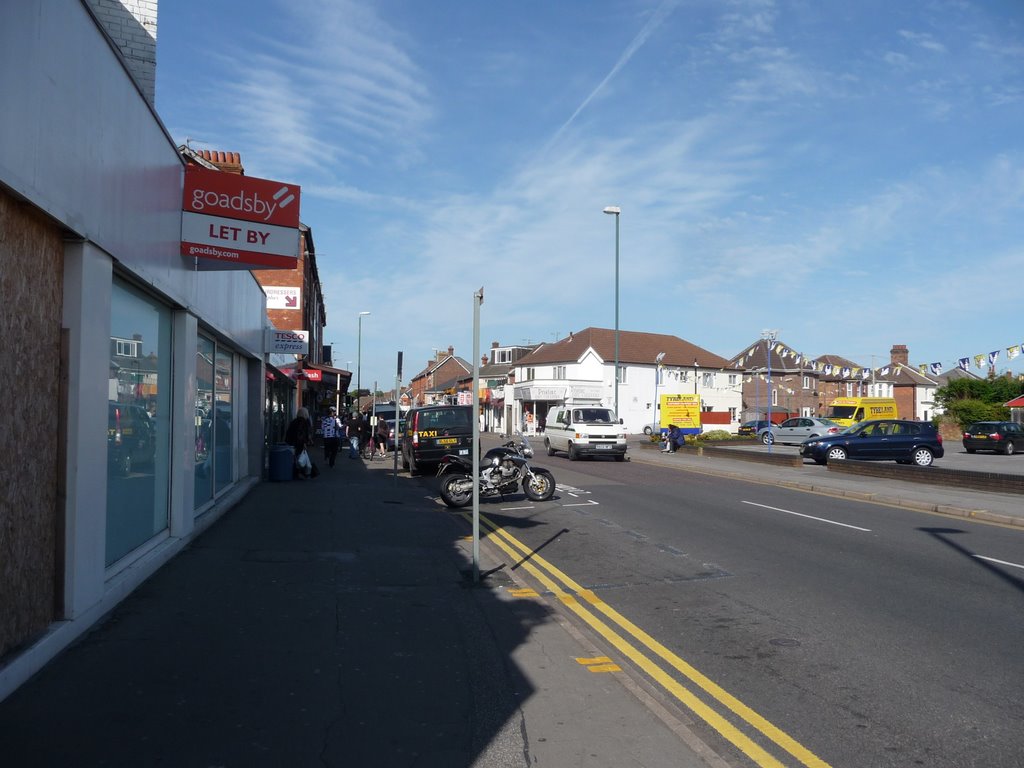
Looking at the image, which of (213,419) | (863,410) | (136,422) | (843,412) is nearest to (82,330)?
(136,422)

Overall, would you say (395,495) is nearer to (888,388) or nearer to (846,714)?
(846,714)

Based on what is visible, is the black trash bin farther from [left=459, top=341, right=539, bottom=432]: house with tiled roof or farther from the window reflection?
[left=459, top=341, right=539, bottom=432]: house with tiled roof

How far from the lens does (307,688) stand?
5.06 m

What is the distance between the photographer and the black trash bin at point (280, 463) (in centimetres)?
1903

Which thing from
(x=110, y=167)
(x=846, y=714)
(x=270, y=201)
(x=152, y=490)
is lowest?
(x=846, y=714)

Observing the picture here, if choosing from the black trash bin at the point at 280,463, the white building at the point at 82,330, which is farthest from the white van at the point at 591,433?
the white building at the point at 82,330

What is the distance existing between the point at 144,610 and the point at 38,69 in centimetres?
418

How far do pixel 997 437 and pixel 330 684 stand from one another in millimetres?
38300

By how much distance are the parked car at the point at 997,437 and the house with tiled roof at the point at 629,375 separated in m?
31.1

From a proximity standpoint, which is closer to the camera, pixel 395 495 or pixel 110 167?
pixel 110 167

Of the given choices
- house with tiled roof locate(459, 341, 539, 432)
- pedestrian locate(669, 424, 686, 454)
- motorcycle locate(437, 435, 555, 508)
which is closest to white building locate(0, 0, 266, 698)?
motorcycle locate(437, 435, 555, 508)

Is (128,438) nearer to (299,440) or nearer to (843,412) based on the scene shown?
(299,440)

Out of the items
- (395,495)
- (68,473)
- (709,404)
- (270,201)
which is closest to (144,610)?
(68,473)

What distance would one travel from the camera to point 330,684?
5152 millimetres
